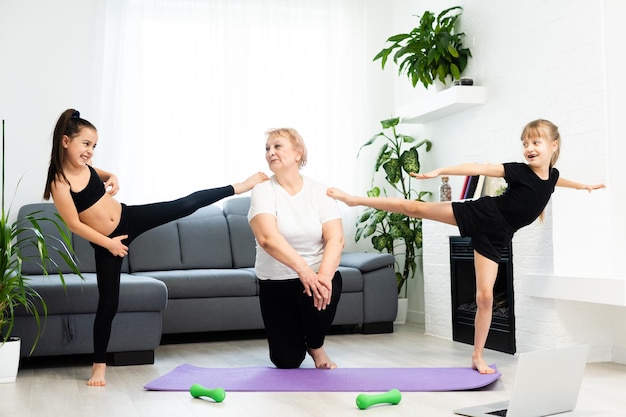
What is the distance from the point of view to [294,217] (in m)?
3.45

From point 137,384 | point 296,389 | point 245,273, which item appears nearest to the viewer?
point 296,389

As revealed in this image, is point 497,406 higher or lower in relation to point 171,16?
lower

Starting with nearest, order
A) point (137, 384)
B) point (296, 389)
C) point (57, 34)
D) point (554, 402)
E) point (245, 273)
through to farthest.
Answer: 1. point (554, 402)
2. point (296, 389)
3. point (137, 384)
4. point (245, 273)
5. point (57, 34)

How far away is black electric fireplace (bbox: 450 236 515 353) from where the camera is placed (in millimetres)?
4266

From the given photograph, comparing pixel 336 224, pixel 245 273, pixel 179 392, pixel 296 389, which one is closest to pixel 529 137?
pixel 336 224

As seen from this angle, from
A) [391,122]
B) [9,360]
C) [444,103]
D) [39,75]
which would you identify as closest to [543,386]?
[9,360]

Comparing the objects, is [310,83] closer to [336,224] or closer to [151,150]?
[151,150]

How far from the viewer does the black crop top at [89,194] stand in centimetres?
339

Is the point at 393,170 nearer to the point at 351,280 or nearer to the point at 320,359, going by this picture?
the point at 351,280

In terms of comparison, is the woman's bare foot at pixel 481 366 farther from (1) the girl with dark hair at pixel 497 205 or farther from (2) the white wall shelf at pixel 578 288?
(2) the white wall shelf at pixel 578 288

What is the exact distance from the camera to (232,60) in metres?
6.12

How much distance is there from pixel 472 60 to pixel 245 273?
211 centimetres

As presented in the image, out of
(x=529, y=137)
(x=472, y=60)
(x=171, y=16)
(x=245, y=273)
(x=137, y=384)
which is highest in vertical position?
(x=171, y=16)

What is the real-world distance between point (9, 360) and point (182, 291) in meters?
1.42
